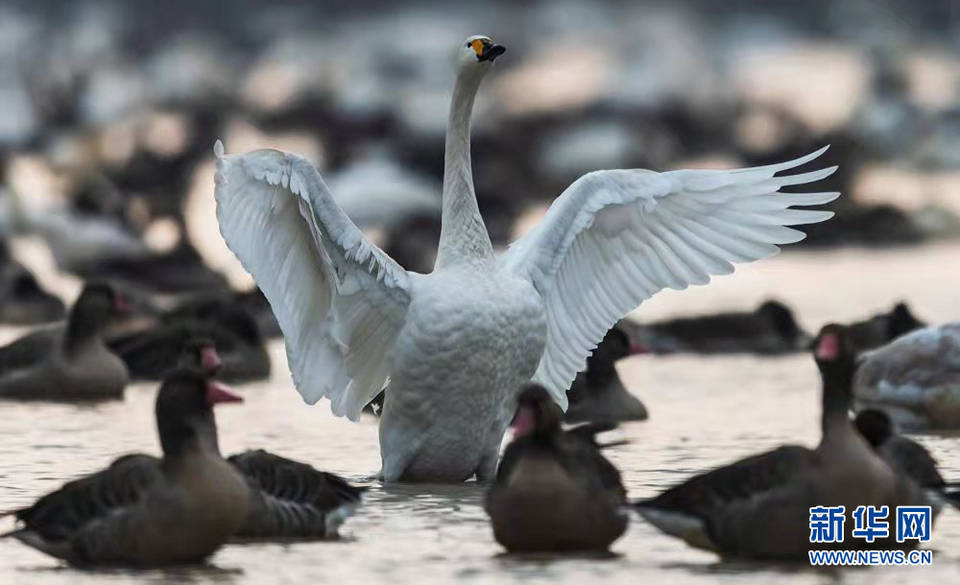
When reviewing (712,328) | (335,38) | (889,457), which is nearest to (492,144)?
(712,328)

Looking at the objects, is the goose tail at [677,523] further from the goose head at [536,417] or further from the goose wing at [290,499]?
the goose wing at [290,499]

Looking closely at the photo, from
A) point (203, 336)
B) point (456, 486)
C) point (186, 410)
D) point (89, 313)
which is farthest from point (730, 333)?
point (186, 410)

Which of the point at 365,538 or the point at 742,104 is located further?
the point at 742,104

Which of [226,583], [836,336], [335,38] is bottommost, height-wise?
[226,583]

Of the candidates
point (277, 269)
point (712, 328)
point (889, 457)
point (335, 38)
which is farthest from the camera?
point (335, 38)

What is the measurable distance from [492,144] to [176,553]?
29.4 metres

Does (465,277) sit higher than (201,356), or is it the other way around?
(465,277)

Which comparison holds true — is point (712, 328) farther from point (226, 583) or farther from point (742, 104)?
point (742, 104)

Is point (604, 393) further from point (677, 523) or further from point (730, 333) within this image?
point (677, 523)

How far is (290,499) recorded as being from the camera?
8875mm

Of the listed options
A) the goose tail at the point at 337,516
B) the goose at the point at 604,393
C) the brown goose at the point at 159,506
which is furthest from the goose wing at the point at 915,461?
the goose at the point at 604,393

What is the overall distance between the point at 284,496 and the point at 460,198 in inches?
85.9

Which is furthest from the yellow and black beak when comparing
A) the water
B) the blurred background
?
the blurred background

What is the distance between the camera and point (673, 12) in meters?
73.7
